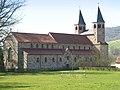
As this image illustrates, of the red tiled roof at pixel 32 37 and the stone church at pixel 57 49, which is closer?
the stone church at pixel 57 49

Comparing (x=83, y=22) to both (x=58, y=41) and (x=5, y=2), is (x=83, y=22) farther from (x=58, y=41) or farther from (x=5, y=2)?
(x=5, y=2)

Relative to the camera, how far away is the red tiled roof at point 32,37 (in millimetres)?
88312

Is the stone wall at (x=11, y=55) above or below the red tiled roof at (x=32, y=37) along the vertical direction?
below

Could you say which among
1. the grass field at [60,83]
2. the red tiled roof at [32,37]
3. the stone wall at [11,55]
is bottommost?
the grass field at [60,83]

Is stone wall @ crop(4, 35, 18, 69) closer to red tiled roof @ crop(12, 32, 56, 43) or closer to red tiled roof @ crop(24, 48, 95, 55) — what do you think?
red tiled roof @ crop(12, 32, 56, 43)

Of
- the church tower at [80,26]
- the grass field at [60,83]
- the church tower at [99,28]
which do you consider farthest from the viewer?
the church tower at [80,26]

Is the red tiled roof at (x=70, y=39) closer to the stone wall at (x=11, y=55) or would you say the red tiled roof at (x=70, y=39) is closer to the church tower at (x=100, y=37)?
the church tower at (x=100, y=37)

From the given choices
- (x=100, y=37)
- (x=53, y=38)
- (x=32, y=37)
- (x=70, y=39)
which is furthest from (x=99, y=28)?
(x=32, y=37)

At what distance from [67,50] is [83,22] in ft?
76.7

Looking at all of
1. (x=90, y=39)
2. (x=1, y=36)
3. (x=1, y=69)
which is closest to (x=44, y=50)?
(x=1, y=69)

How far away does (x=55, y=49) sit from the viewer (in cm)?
9594

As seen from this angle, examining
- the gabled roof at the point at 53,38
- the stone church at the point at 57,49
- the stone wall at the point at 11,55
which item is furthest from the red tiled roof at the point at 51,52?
the stone wall at the point at 11,55

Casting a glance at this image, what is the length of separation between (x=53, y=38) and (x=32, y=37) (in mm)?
7942

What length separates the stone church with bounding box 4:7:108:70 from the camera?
285 ft
